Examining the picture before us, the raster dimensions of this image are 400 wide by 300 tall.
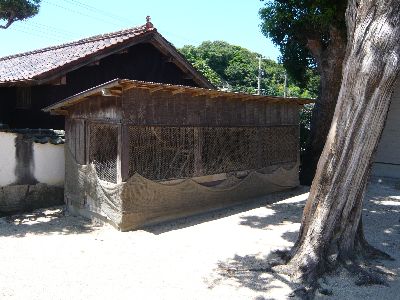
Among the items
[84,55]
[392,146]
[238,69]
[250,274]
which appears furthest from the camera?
[238,69]

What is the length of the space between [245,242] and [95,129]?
3.87 meters

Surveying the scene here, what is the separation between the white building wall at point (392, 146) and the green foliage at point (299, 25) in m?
3.10

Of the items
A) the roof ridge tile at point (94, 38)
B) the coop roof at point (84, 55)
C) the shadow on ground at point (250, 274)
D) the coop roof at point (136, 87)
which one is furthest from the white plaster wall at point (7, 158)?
the shadow on ground at point (250, 274)

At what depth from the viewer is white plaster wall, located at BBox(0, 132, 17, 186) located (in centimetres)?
895

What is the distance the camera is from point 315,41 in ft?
40.2

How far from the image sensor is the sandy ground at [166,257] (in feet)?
17.2

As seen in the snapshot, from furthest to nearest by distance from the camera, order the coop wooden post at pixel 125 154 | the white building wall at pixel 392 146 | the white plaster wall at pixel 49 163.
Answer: the white building wall at pixel 392 146 → the white plaster wall at pixel 49 163 → the coop wooden post at pixel 125 154

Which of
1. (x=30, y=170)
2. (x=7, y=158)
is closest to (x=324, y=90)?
(x=30, y=170)

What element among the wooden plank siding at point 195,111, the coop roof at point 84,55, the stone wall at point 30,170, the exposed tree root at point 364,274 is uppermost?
the coop roof at point 84,55

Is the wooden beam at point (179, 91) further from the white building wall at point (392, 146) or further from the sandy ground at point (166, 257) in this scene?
the white building wall at point (392, 146)

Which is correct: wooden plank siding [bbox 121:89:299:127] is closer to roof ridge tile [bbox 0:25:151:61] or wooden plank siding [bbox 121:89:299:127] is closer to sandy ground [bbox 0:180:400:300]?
sandy ground [bbox 0:180:400:300]

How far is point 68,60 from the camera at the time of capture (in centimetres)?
1012

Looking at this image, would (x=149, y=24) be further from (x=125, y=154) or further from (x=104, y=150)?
(x=125, y=154)

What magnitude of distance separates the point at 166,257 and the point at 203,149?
135 inches
